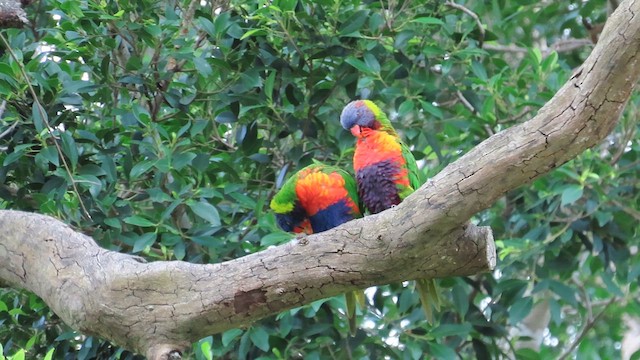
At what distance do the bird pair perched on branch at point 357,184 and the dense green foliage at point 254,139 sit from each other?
0.16 meters

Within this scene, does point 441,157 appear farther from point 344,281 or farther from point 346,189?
point 344,281

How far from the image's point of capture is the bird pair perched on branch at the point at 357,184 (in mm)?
3654

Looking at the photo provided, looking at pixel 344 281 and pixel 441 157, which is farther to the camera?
pixel 441 157

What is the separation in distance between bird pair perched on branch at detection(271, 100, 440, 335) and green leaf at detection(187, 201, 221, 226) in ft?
0.83

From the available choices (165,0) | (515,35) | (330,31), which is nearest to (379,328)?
(330,31)

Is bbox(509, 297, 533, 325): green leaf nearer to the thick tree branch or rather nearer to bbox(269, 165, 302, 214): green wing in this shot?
bbox(269, 165, 302, 214): green wing

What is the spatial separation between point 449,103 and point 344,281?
260 cm

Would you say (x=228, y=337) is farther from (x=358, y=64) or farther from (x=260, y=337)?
(x=358, y=64)

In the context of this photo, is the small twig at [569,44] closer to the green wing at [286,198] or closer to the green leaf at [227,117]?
the green leaf at [227,117]

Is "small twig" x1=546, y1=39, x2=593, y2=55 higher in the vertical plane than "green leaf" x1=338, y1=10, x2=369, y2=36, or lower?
lower

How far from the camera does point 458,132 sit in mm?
4691

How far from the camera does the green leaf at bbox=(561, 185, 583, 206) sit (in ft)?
13.3

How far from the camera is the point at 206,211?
3.82m

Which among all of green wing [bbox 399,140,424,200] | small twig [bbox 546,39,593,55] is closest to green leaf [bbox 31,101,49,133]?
green wing [bbox 399,140,424,200]
